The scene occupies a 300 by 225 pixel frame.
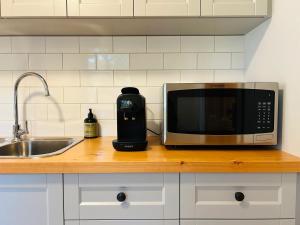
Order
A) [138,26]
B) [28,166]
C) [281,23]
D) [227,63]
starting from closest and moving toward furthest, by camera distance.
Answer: [28,166]
[281,23]
[138,26]
[227,63]

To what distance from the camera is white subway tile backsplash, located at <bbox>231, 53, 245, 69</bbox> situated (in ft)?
4.78

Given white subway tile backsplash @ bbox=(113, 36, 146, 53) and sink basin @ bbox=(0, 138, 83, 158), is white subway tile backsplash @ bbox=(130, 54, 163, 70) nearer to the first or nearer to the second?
white subway tile backsplash @ bbox=(113, 36, 146, 53)

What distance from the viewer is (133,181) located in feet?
2.97

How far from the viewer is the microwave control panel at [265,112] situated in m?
1.05

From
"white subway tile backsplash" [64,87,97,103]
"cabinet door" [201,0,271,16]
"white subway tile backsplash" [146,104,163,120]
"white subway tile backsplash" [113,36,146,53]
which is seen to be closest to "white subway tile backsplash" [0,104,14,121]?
"white subway tile backsplash" [64,87,97,103]

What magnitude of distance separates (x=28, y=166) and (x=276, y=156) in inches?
37.2

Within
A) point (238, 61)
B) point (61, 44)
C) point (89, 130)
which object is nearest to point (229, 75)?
point (238, 61)

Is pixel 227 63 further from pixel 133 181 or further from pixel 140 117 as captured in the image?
pixel 133 181

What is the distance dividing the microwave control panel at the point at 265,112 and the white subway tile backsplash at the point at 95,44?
2.84ft

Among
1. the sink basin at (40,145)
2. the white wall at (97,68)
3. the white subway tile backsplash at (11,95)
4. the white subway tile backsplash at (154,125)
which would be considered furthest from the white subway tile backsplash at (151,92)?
the white subway tile backsplash at (11,95)

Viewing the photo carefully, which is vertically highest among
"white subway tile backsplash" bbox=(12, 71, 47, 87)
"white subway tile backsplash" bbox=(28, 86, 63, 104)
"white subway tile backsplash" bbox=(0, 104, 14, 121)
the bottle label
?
"white subway tile backsplash" bbox=(12, 71, 47, 87)

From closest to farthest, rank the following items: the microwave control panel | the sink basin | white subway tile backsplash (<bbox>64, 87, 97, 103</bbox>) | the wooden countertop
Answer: the wooden countertop < the microwave control panel < the sink basin < white subway tile backsplash (<bbox>64, 87, 97, 103</bbox>)

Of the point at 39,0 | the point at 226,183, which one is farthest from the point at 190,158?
the point at 39,0

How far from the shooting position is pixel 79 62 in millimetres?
1450
